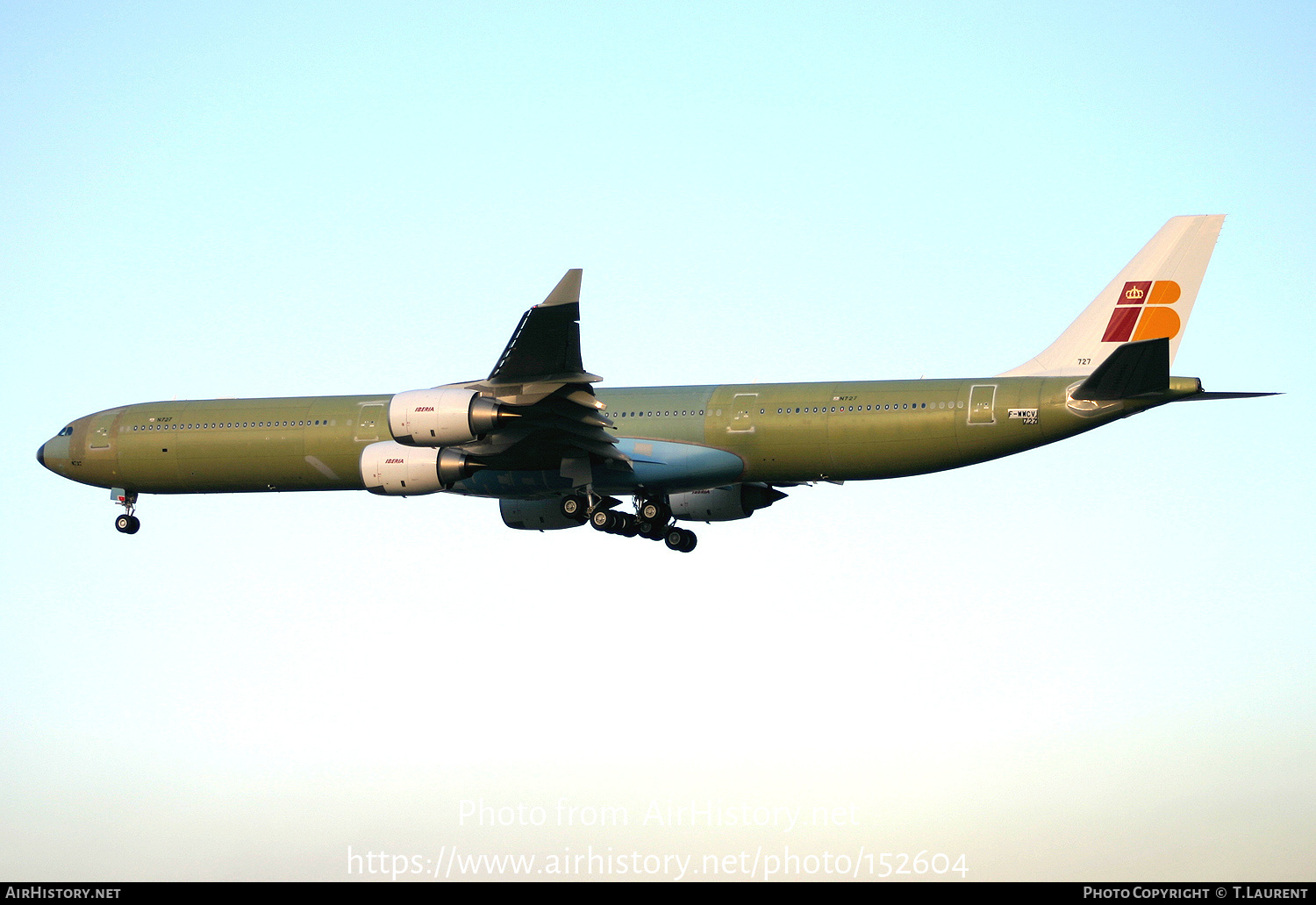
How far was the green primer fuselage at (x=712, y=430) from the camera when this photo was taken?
32.3m

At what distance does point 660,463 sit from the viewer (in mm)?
→ 34812

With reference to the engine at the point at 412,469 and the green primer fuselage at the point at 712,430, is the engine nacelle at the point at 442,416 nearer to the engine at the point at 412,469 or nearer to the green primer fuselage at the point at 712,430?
the engine at the point at 412,469

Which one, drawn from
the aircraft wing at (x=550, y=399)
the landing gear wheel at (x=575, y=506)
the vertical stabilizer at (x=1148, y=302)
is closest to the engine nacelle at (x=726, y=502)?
the landing gear wheel at (x=575, y=506)

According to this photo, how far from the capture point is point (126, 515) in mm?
39469

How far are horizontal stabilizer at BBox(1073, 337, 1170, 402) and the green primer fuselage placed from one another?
26cm

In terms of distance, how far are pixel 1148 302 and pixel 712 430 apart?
33.6ft

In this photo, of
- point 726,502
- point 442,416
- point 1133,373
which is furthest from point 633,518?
point 1133,373

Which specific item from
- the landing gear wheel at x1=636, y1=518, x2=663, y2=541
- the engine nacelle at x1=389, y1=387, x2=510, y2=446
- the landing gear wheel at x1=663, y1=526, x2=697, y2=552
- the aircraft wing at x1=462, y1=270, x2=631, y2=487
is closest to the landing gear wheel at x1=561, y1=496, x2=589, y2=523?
the aircraft wing at x1=462, y1=270, x2=631, y2=487

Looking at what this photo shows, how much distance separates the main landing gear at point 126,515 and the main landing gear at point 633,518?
11.8 meters

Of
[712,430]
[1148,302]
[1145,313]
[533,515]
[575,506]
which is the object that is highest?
[1148,302]

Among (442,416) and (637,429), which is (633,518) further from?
(442,416)

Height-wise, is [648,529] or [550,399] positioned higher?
[550,399]
